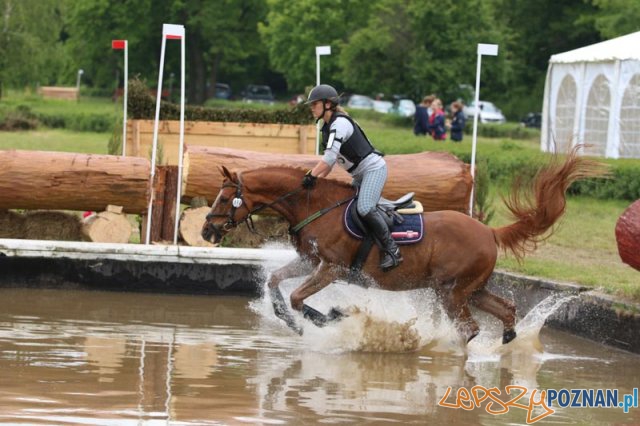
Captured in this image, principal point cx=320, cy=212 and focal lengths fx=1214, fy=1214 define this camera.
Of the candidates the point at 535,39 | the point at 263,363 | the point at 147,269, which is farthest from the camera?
the point at 535,39

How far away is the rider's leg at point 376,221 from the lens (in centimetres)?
1052

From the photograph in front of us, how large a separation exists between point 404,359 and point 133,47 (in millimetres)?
56321

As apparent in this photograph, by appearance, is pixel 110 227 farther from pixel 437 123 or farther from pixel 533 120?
pixel 533 120

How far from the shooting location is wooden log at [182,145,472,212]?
13977mm

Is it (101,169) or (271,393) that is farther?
(101,169)

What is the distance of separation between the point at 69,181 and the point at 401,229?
15.0 feet

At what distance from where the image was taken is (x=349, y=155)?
1081cm

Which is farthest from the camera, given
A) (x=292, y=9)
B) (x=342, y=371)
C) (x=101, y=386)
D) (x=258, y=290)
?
(x=292, y=9)

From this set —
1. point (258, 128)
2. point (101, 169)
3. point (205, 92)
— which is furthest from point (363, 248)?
point (205, 92)

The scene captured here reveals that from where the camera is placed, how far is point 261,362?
32.0ft

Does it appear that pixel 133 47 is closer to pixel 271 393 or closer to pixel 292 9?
pixel 292 9

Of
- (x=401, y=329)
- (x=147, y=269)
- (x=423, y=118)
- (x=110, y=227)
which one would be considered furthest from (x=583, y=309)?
(x=423, y=118)

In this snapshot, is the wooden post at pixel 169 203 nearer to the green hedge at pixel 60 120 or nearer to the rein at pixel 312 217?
the rein at pixel 312 217

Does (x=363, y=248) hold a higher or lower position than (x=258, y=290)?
higher
